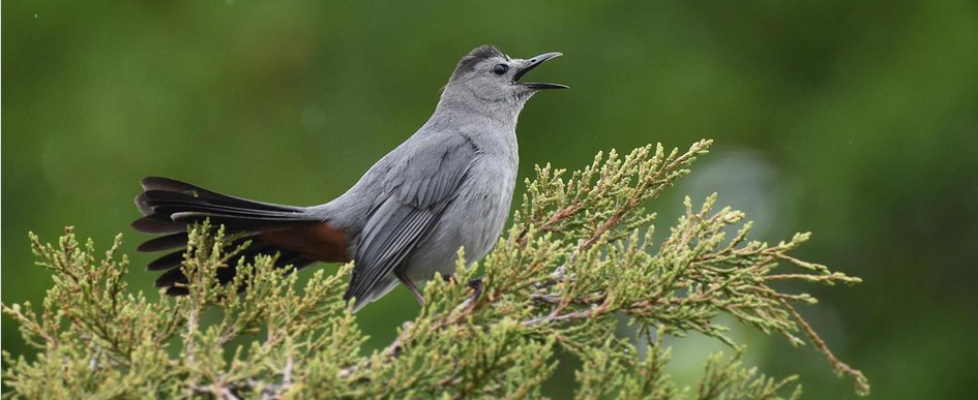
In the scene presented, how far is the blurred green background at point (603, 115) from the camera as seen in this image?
6547mm

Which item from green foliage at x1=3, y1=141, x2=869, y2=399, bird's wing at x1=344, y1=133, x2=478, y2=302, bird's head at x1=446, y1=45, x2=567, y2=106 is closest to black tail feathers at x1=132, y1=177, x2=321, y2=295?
green foliage at x1=3, y1=141, x2=869, y2=399

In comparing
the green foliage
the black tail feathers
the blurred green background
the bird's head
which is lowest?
the green foliage

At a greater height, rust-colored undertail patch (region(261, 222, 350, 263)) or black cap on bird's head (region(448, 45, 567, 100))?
black cap on bird's head (region(448, 45, 567, 100))

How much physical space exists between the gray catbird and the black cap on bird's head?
1 centimetres

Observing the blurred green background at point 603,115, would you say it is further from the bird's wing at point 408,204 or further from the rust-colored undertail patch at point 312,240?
the rust-colored undertail patch at point 312,240

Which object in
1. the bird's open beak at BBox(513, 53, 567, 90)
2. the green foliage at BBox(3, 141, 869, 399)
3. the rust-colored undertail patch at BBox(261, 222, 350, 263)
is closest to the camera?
the green foliage at BBox(3, 141, 869, 399)

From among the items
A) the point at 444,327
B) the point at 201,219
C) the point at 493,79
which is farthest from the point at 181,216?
the point at 493,79

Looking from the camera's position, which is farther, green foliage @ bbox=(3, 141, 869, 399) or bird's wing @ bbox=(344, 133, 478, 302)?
bird's wing @ bbox=(344, 133, 478, 302)

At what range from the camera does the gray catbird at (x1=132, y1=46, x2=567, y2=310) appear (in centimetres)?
319

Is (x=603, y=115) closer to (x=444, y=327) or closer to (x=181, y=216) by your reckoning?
(x=181, y=216)

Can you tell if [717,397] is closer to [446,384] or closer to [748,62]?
[446,384]

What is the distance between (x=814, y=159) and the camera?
6.68 meters

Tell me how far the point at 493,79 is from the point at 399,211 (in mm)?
992

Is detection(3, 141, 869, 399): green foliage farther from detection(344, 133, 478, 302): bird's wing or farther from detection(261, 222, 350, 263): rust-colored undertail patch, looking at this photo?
detection(344, 133, 478, 302): bird's wing
